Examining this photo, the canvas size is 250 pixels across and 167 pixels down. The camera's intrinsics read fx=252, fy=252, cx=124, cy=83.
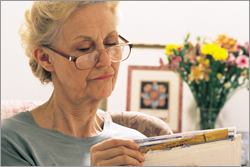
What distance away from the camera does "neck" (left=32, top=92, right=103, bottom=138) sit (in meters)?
→ 0.91

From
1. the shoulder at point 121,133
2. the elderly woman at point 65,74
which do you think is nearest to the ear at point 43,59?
the elderly woman at point 65,74

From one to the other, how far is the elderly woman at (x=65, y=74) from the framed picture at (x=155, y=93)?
41.6 inches

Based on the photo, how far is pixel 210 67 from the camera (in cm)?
172

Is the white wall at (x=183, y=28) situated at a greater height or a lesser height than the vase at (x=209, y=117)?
greater

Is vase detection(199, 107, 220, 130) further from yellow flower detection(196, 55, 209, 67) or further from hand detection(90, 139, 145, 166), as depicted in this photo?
hand detection(90, 139, 145, 166)

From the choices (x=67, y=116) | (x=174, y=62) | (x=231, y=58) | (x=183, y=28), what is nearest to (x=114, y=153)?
(x=67, y=116)

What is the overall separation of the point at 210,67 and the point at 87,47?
44.3 inches

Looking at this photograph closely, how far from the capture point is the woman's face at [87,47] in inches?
32.8

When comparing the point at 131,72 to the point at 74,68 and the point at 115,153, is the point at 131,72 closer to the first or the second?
the point at 74,68

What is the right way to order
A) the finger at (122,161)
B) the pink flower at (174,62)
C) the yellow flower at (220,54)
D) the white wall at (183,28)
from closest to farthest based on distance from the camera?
the finger at (122,161)
the yellow flower at (220,54)
the pink flower at (174,62)
the white wall at (183,28)

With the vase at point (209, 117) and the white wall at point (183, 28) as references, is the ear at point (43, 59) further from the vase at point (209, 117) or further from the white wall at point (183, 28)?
the vase at point (209, 117)

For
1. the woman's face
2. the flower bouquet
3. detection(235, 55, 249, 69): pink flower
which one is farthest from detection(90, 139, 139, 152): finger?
detection(235, 55, 249, 69): pink flower

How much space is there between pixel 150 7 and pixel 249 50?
817 mm

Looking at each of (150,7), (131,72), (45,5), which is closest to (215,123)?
(131,72)
